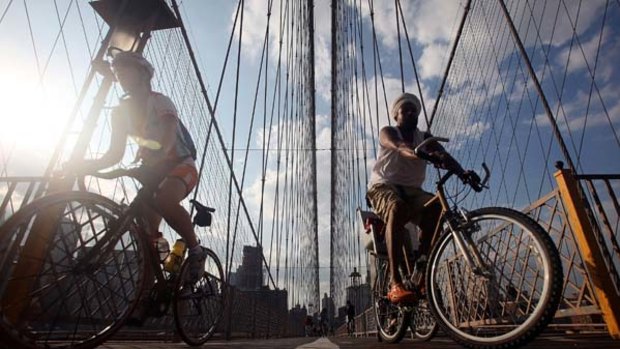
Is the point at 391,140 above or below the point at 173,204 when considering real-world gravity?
above

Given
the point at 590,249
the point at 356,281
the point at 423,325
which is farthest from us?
the point at 356,281

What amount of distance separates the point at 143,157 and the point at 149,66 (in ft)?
1.37

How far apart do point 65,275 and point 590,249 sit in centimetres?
291

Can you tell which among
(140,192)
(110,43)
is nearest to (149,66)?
(140,192)

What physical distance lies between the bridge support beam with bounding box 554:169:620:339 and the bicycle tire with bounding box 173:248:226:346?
2400 millimetres

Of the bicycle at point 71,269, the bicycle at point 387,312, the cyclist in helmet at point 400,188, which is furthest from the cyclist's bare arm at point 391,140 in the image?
the bicycle at point 71,269

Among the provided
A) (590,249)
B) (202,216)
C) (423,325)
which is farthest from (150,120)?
(590,249)

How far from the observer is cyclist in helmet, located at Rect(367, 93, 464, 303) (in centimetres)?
192

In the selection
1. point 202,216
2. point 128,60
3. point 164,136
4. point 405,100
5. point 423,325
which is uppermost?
point 405,100

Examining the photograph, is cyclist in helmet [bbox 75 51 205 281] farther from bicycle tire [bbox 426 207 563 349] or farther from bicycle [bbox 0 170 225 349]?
bicycle tire [bbox 426 207 563 349]

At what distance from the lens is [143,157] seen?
5.79 ft

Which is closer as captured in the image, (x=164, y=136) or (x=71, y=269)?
(x=71, y=269)

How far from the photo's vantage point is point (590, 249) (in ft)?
8.09

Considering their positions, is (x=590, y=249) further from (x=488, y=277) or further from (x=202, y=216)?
(x=202, y=216)
